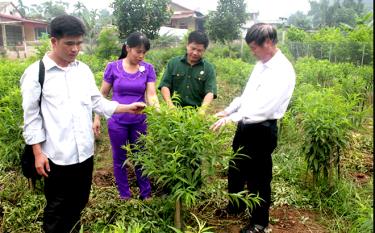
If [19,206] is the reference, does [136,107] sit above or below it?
above

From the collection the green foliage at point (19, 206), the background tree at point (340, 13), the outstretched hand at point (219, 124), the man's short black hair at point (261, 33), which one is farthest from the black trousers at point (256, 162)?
the background tree at point (340, 13)

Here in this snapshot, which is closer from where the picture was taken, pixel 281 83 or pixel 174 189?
pixel 174 189

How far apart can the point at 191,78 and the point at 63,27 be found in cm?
152

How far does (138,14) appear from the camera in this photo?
14.7 m

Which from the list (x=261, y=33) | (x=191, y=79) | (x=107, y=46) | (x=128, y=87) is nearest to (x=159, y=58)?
(x=107, y=46)

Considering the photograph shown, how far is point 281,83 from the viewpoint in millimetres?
2666

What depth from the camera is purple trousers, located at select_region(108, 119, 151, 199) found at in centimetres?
339

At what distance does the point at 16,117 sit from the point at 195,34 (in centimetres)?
190

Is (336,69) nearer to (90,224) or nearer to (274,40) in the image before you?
(274,40)

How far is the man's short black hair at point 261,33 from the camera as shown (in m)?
2.64

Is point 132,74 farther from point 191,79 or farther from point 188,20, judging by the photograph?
point 188,20

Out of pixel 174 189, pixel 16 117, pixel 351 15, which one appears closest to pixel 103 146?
pixel 16 117

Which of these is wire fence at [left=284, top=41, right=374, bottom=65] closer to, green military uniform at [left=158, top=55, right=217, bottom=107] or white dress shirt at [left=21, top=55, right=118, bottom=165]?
green military uniform at [left=158, top=55, right=217, bottom=107]

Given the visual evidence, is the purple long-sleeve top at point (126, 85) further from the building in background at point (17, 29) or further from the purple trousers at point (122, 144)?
the building in background at point (17, 29)
